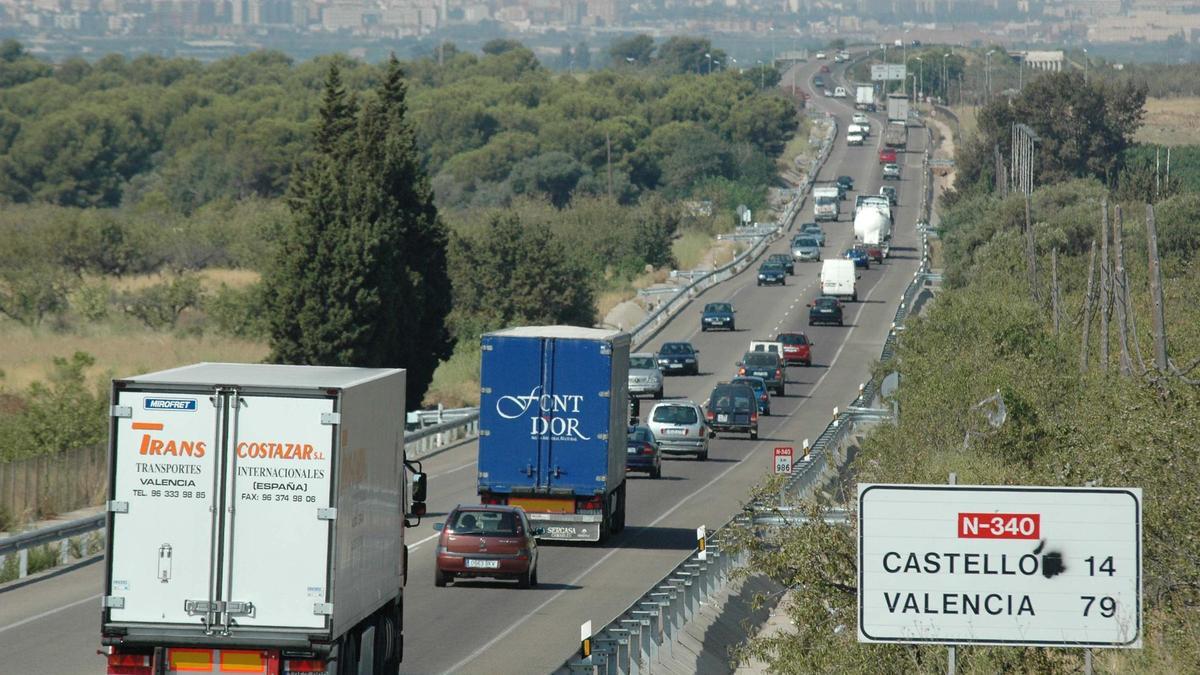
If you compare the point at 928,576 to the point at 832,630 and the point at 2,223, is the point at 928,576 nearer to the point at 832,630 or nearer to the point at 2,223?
the point at 832,630

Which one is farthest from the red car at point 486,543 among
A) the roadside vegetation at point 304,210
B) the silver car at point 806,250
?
the silver car at point 806,250

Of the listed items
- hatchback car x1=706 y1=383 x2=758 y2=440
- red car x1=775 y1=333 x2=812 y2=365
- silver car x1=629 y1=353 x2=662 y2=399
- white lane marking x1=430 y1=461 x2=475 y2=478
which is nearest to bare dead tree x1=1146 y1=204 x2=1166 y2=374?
white lane marking x1=430 y1=461 x2=475 y2=478

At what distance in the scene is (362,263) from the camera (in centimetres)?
5588

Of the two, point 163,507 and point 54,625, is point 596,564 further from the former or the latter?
point 163,507

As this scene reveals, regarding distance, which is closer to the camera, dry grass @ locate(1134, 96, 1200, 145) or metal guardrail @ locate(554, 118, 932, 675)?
metal guardrail @ locate(554, 118, 932, 675)

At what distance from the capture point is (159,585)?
15.2 meters

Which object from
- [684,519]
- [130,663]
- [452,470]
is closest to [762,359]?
[452,470]

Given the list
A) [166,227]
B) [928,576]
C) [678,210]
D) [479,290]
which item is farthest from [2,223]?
[928,576]

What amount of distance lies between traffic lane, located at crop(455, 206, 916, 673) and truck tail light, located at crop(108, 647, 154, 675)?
552 cm

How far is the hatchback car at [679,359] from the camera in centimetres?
6588

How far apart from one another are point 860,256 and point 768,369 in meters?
38.4

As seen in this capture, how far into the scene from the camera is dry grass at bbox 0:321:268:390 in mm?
62469

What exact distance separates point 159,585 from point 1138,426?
853cm

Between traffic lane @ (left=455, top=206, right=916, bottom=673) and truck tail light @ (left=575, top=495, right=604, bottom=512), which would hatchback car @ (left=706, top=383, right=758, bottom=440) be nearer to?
traffic lane @ (left=455, top=206, right=916, bottom=673)
